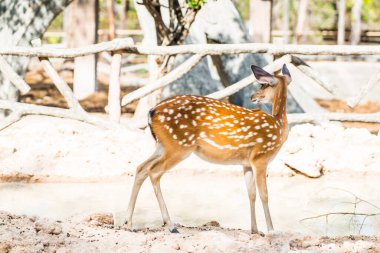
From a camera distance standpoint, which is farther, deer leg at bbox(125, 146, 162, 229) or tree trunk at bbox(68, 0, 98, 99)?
tree trunk at bbox(68, 0, 98, 99)

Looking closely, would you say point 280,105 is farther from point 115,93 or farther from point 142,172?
point 115,93

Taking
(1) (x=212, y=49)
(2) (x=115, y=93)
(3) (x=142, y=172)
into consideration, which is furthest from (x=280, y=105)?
(2) (x=115, y=93)

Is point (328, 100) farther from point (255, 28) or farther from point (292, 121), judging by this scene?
point (292, 121)

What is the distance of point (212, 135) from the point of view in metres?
5.32

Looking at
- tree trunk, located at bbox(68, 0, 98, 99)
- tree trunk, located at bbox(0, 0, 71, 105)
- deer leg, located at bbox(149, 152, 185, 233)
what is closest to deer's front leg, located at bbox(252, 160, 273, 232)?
deer leg, located at bbox(149, 152, 185, 233)

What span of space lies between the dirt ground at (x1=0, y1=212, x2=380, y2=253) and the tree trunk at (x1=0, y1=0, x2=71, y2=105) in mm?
5275

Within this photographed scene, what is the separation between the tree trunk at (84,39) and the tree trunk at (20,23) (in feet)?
16.4

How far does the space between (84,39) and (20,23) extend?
20.0 ft

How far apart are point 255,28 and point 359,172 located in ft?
18.0

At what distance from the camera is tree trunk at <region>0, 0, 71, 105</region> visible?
10.4 m

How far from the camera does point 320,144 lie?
8742 millimetres

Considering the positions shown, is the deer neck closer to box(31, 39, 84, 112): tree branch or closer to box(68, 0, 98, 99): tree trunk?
box(31, 39, 84, 112): tree branch

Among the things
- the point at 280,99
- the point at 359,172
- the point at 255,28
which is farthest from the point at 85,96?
the point at 280,99

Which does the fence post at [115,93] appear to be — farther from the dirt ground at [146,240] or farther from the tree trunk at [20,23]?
the dirt ground at [146,240]
